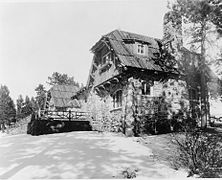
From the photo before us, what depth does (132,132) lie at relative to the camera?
14.1 metres

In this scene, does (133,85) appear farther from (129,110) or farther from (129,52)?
(129,52)

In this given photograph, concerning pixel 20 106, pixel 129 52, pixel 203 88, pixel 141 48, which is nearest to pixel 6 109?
pixel 20 106

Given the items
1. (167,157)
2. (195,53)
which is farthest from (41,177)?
(195,53)

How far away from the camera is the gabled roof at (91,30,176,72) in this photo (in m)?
15.0

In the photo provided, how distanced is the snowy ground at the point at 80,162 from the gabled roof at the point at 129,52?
19.6 feet

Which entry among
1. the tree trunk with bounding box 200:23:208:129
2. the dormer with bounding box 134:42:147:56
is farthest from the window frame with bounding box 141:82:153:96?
the tree trunk with bounding box 200:23:208:129

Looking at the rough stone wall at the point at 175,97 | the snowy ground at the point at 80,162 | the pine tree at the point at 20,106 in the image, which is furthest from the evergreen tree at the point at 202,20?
the pine tree at the point at 20,106

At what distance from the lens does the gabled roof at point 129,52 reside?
15.0m

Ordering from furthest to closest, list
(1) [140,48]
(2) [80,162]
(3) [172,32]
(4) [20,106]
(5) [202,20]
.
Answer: (4) [20,106], (3) [172,32], (1) [140,48], (5) [202,20], (2) [80,162]

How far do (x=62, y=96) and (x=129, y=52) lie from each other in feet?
61.6

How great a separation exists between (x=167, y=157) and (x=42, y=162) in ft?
16.2

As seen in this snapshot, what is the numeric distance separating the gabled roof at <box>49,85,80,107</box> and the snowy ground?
17450 mm

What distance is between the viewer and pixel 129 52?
15844 millimetres

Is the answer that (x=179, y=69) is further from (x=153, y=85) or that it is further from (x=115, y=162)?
(x=115, y=162)
